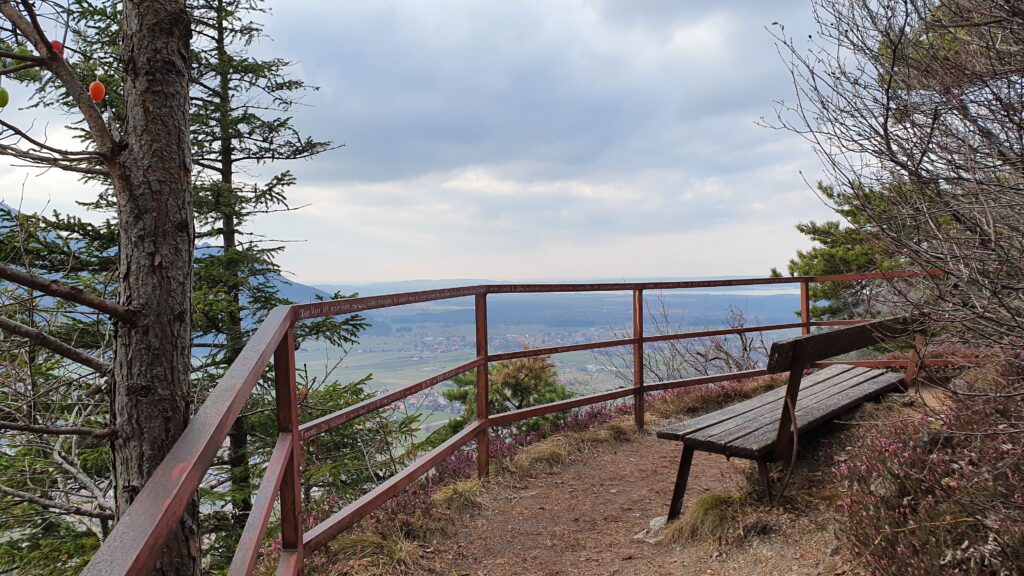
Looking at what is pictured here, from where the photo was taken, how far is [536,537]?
Answer: 3826 millimetres

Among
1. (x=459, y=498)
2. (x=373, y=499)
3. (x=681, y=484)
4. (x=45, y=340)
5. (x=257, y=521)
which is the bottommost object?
(x=459, y=498)

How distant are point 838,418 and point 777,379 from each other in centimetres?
333

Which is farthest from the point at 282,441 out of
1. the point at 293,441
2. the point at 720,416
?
the point at 720,416

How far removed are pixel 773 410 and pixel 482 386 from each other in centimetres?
197

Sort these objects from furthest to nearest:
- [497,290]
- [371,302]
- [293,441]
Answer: [497,290], [371,302], [293,441]

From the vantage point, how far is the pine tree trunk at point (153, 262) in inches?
77.9

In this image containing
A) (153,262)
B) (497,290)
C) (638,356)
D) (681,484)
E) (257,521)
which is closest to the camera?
(257,521)

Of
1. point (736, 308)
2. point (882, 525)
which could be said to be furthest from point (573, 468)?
point (736, 308)

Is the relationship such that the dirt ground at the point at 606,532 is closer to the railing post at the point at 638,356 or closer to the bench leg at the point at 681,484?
the bench leg at the point at 681,484

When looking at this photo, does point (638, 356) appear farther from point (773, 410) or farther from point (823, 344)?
point (823, 344)

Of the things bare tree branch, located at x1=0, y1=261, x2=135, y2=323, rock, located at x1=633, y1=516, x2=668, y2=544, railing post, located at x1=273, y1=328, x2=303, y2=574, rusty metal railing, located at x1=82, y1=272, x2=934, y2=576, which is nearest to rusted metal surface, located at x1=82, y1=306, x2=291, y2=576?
rusty metal railing, located at x1=82, y1=272, x2=934, y2=576

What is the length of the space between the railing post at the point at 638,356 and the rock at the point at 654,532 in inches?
79.9

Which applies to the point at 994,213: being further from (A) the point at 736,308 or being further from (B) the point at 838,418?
(A) the point at 736,308

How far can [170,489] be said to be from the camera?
884 mm
